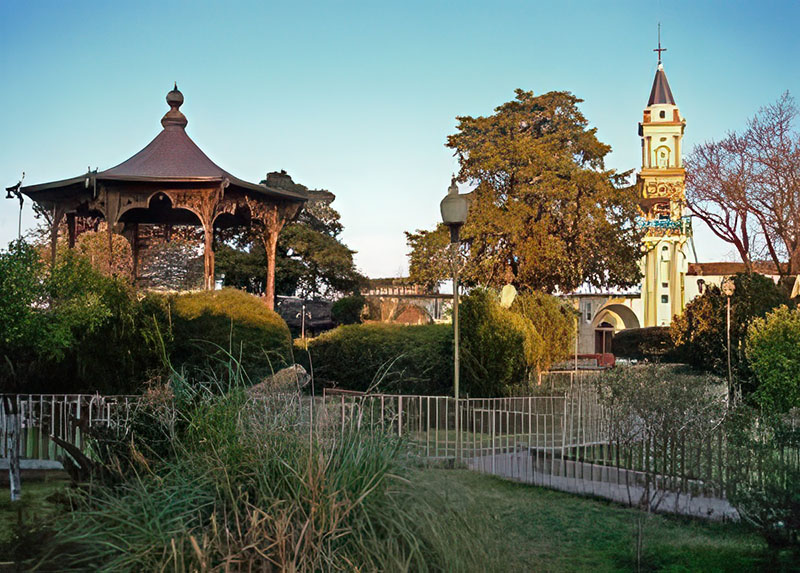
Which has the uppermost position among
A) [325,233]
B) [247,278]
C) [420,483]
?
[325,233]

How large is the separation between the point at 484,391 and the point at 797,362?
5542 millimetres

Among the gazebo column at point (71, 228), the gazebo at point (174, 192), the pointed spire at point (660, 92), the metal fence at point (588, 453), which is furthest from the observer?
the pointed spire at point (660, 92)

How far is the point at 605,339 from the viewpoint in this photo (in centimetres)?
4966

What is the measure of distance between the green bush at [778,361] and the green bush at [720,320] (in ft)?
9.33

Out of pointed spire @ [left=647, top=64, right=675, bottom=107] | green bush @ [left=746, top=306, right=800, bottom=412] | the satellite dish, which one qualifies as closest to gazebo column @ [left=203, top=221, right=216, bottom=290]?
the satellite dish

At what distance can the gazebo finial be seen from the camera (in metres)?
24.4

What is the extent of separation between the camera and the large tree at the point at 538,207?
32.0 m

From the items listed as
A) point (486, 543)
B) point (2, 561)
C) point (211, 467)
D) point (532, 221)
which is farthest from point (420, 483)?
point (532, 221)

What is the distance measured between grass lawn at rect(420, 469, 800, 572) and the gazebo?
45.5 feet

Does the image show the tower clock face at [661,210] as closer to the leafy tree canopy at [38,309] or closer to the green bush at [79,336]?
the green bush at [79,336]

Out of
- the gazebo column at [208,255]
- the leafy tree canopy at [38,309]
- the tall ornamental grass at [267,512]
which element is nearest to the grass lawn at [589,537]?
the tall ornamental grass at [267,512]

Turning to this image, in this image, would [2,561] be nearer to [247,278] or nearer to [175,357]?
[175,357]

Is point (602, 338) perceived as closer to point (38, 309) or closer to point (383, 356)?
point (383, 356)

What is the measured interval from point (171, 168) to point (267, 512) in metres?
19.3
